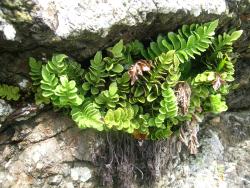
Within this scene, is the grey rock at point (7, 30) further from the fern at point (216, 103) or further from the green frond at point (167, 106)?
the fern at point (216, 103)

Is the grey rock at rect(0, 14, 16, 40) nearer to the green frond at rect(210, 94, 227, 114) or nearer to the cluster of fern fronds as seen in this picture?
the cluster of fern fronds

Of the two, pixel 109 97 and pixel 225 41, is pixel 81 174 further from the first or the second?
pixel 225 41

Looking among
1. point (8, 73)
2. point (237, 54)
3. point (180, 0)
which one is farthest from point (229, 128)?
point (8, 73)

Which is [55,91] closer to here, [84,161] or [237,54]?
[84,161]

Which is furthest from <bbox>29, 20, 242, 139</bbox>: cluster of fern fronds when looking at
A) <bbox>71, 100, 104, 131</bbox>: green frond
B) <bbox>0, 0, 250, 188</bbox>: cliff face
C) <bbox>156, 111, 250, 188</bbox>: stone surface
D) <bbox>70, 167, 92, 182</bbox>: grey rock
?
<bbox>156, 111, 250, 188</bbox>: stone surface

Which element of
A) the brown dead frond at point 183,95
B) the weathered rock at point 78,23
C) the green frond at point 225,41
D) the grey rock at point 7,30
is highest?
the green frond at point 225,41

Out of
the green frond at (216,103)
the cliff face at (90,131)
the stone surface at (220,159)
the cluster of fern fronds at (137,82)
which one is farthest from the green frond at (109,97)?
the stone surface at (220,159)
